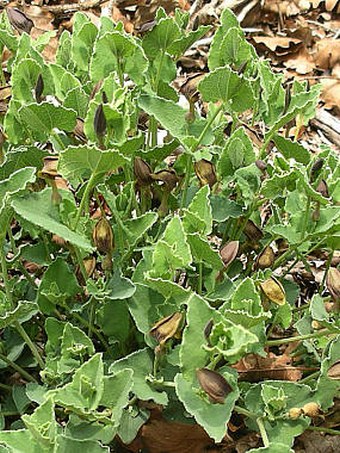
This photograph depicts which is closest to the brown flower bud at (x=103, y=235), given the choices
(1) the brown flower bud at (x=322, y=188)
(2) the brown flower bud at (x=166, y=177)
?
(2) the brown flower bud at (x=166, y=177)

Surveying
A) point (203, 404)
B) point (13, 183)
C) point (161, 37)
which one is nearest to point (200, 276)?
point (203, 404)

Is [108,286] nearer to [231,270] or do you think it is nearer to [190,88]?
[231,270]

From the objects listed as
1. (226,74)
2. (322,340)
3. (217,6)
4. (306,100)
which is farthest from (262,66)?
(217,6)

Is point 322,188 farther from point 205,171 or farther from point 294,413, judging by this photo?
point 294,413

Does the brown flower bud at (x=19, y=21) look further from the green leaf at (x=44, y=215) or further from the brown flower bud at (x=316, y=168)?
the brown flower bud at (x=316, y=168)

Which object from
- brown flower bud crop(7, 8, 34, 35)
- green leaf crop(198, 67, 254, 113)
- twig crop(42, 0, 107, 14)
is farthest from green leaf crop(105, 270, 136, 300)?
twig crop(42, 0, 107, 14)
